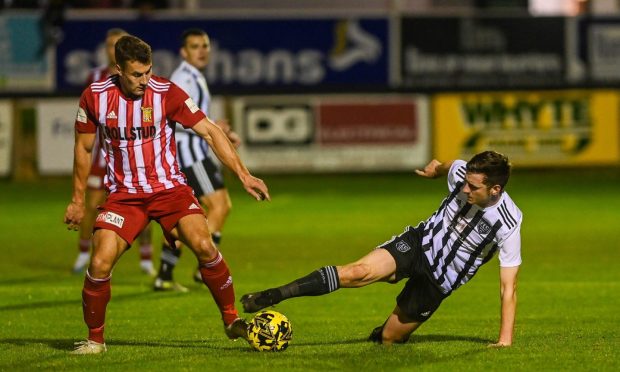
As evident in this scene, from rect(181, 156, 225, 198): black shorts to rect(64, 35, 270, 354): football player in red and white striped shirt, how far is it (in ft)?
10.6

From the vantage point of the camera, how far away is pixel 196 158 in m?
11.3

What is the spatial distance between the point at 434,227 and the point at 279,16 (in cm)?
1548

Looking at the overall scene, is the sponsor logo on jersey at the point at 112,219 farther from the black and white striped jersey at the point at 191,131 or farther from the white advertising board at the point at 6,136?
the white advertising board at the point at 6,136

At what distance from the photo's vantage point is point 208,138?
7.85 metres

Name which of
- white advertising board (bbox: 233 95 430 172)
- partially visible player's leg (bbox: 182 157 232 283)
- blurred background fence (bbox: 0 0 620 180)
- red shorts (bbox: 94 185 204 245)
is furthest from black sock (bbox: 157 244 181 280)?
white advertising board (bbox: 233 95 430 172)

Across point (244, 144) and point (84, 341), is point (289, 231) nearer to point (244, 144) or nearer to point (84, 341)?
point (244, 144)

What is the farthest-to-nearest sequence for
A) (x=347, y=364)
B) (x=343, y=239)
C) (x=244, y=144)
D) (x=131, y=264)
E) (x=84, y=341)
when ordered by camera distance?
(x=244, y=144) → (x=343, y=239) → (x=131, y=264) → (x=84, y=341) → (x=347, y=364)

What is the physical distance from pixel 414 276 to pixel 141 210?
181 cm

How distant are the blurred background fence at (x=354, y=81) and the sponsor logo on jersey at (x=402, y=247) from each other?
13912 millimetres

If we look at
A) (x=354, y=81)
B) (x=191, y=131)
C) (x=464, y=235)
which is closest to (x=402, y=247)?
(x=464, y=235)

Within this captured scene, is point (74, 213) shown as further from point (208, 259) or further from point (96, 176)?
point (96, 176)

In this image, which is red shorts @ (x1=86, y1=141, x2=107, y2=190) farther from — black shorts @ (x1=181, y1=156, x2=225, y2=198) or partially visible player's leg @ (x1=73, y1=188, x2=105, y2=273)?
black shorts @ (x1=181, y1=156, x2=225, y2=198)

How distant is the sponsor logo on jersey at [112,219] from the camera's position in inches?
307

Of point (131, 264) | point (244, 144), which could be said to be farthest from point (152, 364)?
point (244, 144)
